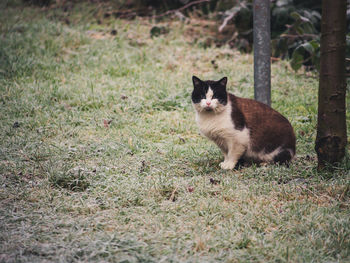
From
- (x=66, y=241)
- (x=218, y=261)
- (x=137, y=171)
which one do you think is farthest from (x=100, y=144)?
(x=218, y=261)

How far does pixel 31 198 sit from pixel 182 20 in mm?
6310

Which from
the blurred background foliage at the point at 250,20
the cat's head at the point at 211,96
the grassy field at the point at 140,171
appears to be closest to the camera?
the grassy field at the point at 140,171

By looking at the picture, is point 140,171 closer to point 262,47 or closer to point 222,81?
point 222,81

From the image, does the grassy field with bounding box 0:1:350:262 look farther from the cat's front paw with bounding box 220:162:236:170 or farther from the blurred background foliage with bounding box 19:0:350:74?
the blurred background foliage with bounding box 19:0:350:74

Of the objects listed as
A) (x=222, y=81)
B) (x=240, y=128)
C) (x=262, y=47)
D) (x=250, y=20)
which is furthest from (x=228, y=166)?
(x=250, y=20)

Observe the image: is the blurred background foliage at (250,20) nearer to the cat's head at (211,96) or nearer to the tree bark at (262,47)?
the tree bark at (262,47)

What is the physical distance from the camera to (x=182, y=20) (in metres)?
8.32

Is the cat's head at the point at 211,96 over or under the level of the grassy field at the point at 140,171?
over

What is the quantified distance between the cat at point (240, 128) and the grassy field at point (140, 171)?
0.18m

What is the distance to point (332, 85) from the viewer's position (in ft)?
9.71

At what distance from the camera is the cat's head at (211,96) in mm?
3428

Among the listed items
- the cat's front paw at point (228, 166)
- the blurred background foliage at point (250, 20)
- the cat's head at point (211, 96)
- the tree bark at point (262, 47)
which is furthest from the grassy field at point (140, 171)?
the tree bark at point (262, 47)

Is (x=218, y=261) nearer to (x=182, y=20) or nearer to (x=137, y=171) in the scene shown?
(x=137, y=171)

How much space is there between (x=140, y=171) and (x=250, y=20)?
4728 mm
